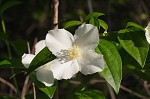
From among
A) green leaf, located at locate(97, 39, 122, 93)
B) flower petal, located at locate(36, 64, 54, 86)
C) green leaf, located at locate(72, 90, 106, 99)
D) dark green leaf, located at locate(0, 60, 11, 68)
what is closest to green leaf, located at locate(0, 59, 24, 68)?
dark green leaf, located at locate(0, 60, 11, 68)

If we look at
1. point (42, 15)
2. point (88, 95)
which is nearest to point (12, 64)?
point (88, 95)

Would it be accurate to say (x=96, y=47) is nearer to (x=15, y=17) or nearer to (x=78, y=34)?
(x=78, y=34)

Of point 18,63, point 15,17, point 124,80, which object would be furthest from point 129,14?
point 18,63

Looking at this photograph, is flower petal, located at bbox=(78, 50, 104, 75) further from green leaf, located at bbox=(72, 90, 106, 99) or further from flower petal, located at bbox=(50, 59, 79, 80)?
green leaf, located at bbox=(72, 90, 106, 99)

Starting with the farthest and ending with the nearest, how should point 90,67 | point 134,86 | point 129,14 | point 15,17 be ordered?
point 15,17
point 129,14
point 134,86
point 90,67

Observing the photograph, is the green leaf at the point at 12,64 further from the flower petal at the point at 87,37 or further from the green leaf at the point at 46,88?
the flower petal at the point at 87,37

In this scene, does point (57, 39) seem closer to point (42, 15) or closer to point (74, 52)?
point (74, 52)

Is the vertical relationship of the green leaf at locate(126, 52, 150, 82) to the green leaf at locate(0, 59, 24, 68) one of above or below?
below

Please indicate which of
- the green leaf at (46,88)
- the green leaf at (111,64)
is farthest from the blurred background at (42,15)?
the green leaf at (111,64)
